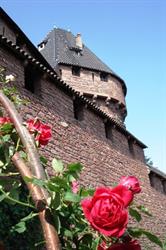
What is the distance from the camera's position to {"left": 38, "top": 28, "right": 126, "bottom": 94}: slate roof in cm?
1946

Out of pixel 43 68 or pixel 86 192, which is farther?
pixel 43 68

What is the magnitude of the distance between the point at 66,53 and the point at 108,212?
20.2 m

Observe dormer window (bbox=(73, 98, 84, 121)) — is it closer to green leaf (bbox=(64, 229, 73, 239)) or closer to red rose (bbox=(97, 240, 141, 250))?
green leaf (bbox=(64, 229, 73, 239))

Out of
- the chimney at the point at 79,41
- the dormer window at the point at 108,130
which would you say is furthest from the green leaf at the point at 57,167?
the chimney at the point at 79,41

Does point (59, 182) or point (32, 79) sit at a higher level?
point (32, 79)

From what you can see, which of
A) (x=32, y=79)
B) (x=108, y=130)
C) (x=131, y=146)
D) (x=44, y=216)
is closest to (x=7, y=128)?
(x=44, y=216)

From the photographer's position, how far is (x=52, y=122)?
725cm

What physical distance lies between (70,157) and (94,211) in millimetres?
6482

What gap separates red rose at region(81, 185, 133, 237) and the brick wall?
17.2ft

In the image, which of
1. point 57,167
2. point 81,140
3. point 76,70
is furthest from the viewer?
point 76,70

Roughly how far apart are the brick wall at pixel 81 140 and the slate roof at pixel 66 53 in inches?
359

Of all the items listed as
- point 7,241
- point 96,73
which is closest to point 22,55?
point 7,241

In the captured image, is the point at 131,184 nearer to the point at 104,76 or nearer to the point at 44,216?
the point at 44,216

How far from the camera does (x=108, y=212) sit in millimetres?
1010
